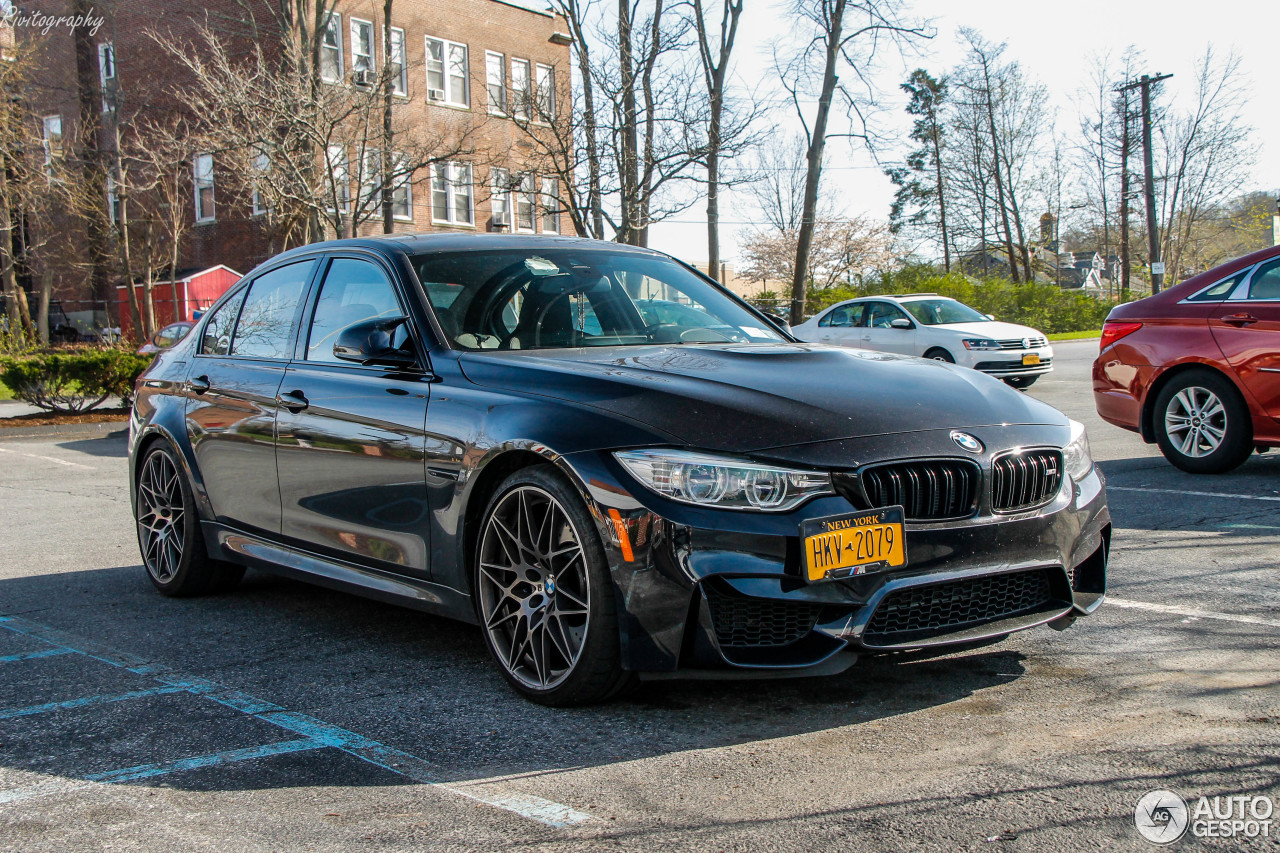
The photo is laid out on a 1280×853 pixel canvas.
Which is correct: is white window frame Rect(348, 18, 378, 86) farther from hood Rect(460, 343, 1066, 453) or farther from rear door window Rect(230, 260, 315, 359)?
hood Rect(460, 343, 1066, 453)

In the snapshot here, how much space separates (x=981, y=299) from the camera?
144ft

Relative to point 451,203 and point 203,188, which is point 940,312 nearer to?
point 451,203

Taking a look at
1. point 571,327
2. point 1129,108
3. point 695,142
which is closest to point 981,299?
point 1129,108

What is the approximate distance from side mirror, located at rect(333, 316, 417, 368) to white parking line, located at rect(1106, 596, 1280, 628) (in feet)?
10.0

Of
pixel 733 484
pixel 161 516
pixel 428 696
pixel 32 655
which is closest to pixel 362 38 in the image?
pixel 161 516

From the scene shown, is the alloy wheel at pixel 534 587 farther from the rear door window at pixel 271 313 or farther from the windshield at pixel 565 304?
the rear door window at pixel 271 313

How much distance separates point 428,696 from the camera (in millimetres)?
4070

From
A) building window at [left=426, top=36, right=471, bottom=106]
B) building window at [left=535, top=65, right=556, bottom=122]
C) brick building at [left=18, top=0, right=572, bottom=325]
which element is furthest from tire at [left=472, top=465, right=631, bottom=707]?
building window at [left=426, top=36, right=471, bottom=106]

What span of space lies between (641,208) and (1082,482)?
659 inches

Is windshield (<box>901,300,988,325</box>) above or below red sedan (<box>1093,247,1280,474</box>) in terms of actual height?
above

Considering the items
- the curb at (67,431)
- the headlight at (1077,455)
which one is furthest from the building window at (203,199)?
the headlight at (1077,455)

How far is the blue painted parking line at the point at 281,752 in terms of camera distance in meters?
3.07

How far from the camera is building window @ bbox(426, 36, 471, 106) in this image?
1470 inches

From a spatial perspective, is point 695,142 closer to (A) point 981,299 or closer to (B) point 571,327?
(B) point 571,327
